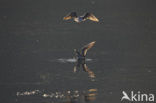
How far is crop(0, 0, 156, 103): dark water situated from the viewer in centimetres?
1720

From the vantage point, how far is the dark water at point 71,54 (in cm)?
1720

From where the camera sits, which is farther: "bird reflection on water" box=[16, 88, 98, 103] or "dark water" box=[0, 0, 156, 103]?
"dark water" box=[0, 0, 156, 103]

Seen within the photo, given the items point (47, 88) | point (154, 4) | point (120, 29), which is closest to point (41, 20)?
point (120, 29)

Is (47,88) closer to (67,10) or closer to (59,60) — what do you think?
(59,60)

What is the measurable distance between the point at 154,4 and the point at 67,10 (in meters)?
8.68

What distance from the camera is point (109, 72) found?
19.9 m

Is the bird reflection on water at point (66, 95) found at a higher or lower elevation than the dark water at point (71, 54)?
lower

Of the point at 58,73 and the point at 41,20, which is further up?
the point at 41,20

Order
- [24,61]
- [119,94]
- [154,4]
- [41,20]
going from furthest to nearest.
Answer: [154,4]
[41,20]
[24,61]
[119,94]

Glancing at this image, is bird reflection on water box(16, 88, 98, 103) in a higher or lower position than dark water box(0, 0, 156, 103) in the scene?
lower

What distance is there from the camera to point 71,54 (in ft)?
75.8

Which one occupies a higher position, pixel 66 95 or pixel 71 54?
pixel 71 54

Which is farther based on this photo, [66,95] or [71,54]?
[71,54]

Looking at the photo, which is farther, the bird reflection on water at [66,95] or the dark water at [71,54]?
the dark water at [71,54]
